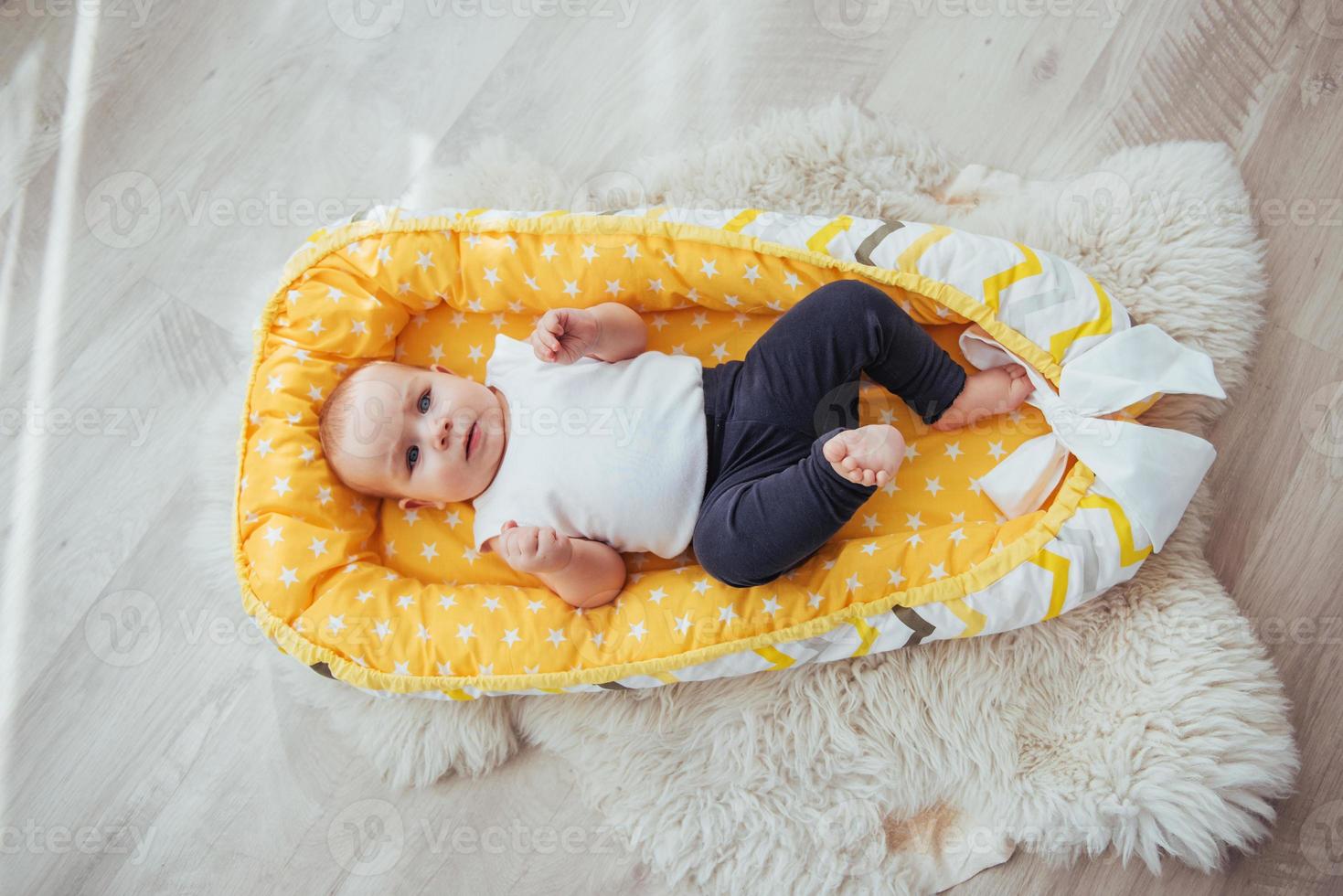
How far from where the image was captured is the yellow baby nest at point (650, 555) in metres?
1.21

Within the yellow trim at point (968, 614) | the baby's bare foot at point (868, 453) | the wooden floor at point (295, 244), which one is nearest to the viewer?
the baby's bare foot at point (868, 453)

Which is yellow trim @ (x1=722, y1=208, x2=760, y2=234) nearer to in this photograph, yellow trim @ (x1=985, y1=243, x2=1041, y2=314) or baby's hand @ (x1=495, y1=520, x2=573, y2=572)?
yellow trim @ (x1=985, y1=243, x2=1041, y2=314)

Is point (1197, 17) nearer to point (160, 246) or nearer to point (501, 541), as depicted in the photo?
point (501, 541)

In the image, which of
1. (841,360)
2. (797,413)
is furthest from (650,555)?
(841,360)

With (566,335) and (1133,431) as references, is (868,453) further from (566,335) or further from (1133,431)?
(566,335)

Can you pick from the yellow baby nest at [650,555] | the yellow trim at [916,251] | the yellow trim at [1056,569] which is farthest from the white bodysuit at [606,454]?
the yellow trim at [1056,569]

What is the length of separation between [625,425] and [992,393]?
1.83ft

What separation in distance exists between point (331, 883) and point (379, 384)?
795 mm

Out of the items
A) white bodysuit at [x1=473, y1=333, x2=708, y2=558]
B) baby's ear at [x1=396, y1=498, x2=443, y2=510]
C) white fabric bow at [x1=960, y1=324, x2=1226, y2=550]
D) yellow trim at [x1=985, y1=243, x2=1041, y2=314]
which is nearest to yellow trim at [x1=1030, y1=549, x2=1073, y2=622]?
white fabric bow at [x1=960, y1=324, x2=1226, y2=550]

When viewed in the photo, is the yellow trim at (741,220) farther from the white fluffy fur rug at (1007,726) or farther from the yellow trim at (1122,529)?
the yellow trim at (1122,529)

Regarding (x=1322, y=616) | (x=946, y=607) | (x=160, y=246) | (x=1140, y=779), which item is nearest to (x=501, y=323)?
(x=160, y=246)

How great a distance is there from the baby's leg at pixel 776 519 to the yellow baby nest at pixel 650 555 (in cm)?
7

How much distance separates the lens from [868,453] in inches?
42.7

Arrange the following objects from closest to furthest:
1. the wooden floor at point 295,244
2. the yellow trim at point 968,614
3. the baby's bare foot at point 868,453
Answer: the baby's bare foot at point 868,453, the yellow trim at point 968,614, the wooden floor at point 295,244
